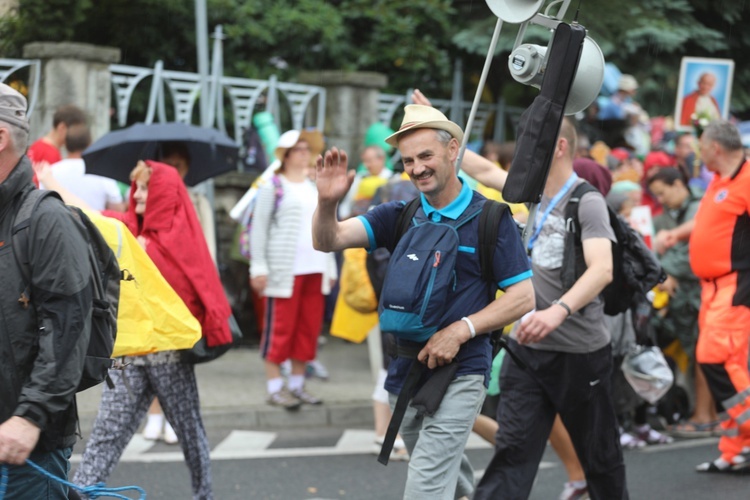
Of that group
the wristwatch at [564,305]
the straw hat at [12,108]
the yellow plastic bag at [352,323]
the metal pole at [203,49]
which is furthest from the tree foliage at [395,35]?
the straw hat at [12,108]

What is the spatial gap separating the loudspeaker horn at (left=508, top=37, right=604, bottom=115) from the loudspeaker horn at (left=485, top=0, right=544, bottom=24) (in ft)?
0.44

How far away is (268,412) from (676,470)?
2.87 meters

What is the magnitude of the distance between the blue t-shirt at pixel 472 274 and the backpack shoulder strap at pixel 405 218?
5 cm

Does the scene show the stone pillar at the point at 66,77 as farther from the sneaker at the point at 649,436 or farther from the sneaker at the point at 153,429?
the sneaker at the point at 649,436

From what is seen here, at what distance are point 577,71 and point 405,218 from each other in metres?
0.96

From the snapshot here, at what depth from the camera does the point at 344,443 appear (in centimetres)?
825

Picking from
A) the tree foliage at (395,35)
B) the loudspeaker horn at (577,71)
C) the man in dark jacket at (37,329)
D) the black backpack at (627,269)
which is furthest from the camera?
the tree foliage at (395,35)

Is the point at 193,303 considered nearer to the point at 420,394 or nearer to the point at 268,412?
the point at 420,394

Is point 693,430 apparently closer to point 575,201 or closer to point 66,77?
point 575,201

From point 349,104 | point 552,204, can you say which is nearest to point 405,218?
point 552,204

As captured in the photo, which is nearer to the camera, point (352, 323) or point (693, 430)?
point (352, 323)

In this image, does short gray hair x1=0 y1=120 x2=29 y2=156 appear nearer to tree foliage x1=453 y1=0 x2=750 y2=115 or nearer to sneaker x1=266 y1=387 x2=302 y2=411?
sneaker x1=266 y1=387 x2=302 y2=411

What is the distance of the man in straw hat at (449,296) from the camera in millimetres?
4465

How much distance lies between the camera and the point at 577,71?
4.96 meters
